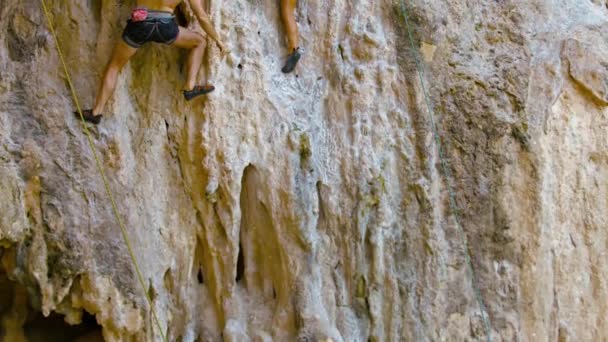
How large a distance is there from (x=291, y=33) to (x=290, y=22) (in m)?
0.08

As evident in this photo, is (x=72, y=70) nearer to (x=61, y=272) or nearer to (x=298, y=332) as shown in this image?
(x=61, y=272)

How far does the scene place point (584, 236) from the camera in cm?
471

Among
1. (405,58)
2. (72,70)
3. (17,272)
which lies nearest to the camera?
(17,272)

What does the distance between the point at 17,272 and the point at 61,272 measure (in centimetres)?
26

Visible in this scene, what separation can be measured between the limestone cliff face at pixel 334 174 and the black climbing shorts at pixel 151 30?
289mm

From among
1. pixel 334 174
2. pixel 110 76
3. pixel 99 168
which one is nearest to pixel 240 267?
pixel 334 174

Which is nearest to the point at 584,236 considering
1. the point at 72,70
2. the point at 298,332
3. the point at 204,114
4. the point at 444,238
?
the point at 444,238

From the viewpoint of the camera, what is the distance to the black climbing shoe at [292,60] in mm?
4445

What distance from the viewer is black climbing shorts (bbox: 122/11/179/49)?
12.5 feet

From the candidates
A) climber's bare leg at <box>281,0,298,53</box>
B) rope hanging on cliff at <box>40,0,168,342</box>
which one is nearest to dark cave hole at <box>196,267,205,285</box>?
rope hanging on cliff at <box>40,0,168,342</box>

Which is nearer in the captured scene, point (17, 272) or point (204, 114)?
point (17, 272)

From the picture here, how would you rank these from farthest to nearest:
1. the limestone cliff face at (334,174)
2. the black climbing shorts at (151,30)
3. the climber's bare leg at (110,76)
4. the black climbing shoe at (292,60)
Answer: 1. the black climbing shoe at (292,60)
2. the limestone cliff face at (334,174)
3. the climber's bare leg at (110,76)
4. the black climbing shorts at (151,30)

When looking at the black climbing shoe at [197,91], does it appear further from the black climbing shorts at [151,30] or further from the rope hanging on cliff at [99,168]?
the rope hanging on cliff at [99,168]

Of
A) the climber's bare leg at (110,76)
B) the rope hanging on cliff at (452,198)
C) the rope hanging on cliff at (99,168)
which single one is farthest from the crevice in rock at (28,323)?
the rope hanging on cliff at (452,198)
